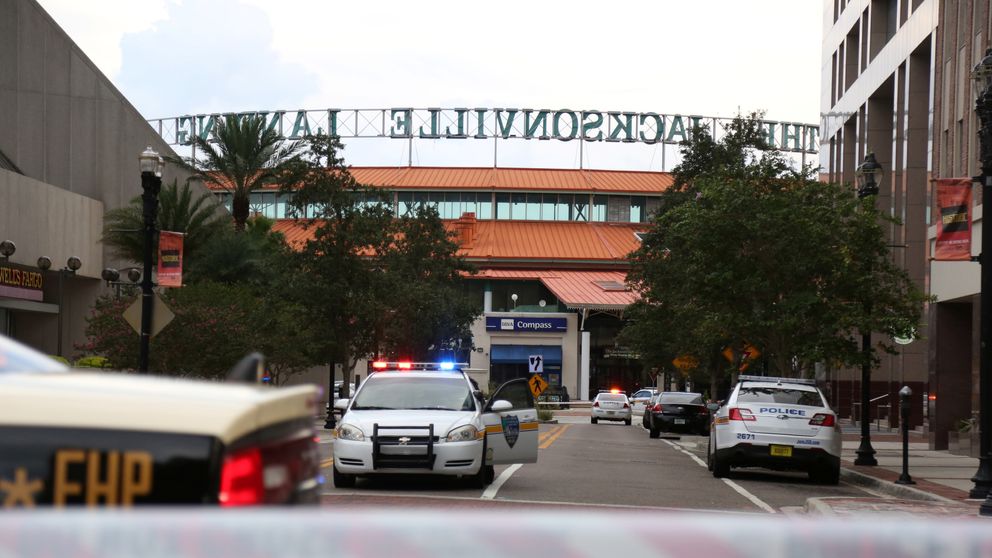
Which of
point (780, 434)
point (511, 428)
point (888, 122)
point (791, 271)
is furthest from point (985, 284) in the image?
point (888, 122)

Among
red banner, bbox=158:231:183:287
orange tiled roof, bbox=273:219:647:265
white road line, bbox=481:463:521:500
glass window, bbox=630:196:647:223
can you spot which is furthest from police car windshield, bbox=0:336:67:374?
glass window, bbox=630:196:647:223

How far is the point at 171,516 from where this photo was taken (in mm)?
1651

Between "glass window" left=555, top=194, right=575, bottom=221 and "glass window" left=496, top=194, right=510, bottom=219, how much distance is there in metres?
3.52

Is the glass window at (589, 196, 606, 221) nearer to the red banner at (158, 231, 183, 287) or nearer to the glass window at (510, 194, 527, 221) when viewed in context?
the glass window at (510, 194, 527, 221)

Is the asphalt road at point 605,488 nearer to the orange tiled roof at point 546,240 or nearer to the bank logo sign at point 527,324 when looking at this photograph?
the bank logo sign at point 527,324

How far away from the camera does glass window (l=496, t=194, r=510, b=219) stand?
316 feet

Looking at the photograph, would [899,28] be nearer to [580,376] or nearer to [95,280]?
[95,280]

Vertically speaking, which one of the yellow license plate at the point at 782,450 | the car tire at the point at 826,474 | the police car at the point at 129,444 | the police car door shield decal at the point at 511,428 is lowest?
the car tire at the point at 826,474

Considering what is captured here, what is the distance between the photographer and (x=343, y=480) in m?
17.2

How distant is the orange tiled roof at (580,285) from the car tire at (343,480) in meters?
66.0

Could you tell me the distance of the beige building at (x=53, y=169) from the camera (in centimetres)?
4234

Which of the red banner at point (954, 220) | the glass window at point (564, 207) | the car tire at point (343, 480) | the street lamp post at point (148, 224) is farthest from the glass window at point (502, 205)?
the car tire at point (343, 480)

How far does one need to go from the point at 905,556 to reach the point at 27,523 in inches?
42.0

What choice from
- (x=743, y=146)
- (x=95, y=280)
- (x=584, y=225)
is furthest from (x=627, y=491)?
(x=584, y=225)
